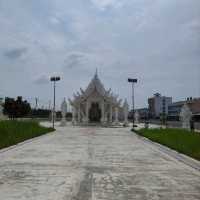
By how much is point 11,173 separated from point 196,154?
26.1 feet

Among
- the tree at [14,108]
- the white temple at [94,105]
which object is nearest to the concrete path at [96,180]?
the white temple at [94,105]

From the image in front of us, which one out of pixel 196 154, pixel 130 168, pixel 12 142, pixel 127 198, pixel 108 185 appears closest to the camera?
pixel 127 198

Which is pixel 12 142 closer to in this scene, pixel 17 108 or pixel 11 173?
pixel 11 173

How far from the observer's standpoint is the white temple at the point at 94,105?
6669 cm

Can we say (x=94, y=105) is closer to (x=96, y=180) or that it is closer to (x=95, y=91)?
(x=95, y=91)

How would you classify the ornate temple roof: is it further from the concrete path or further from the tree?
the concrete path

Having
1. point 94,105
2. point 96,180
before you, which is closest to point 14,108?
point 94,105

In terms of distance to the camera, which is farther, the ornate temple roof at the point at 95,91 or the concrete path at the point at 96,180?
the ornate temple roof at the point at 95,91

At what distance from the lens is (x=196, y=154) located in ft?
49.8

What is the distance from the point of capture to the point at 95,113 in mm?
68625

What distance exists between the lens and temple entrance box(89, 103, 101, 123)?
2702 inches

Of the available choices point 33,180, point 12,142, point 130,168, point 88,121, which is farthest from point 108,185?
point 88,121

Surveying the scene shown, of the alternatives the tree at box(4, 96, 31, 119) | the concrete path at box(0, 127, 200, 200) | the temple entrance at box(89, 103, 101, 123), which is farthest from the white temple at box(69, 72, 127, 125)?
the concrete path at box(0, 127, 200, 200)

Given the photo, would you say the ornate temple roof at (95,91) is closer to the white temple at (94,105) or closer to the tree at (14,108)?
the white temple at (94,105)
